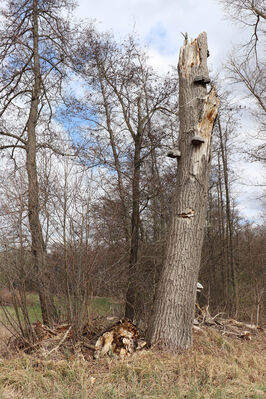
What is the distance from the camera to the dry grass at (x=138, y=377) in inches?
139

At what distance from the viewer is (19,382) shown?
3.72 m

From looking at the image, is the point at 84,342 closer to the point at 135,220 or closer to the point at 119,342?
the point at 119,342

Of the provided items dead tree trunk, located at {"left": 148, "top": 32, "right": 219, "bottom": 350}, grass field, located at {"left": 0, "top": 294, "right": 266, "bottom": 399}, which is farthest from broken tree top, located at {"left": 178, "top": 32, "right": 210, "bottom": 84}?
grass field, located at {"left": 0, "top": 294, "right": 266, "bottom": 399}

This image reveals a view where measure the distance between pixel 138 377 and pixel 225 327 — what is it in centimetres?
291

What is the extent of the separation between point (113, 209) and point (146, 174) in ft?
4.67

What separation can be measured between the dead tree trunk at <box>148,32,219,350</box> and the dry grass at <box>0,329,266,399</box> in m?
0.41

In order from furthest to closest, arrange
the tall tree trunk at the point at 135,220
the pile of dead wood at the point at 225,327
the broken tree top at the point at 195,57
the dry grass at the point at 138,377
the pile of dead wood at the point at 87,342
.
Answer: the tall tree trunk at the point at 135,220 → the pile of dead wood at the point at 225,327 → the broken tree top at the point at 195,57 → the pile of dead wood at the point at 87,342 → the dry grass at the point at 138,377

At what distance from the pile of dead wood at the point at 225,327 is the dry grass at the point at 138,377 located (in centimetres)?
135

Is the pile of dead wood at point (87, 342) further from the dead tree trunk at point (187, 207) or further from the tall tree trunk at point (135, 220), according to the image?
the tall tree trunk at point (135, 220)

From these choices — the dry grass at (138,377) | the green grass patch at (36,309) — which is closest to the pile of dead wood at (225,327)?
the dry grass at (138,377)

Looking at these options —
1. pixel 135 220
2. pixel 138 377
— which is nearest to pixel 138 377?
pixel 138 377

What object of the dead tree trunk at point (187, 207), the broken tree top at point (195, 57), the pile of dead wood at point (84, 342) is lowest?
the pile of dead wood at point (84, 342)

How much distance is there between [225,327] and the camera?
624 centimetres

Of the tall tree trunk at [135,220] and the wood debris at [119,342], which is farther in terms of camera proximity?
the tall tree trunk at [135,220]
